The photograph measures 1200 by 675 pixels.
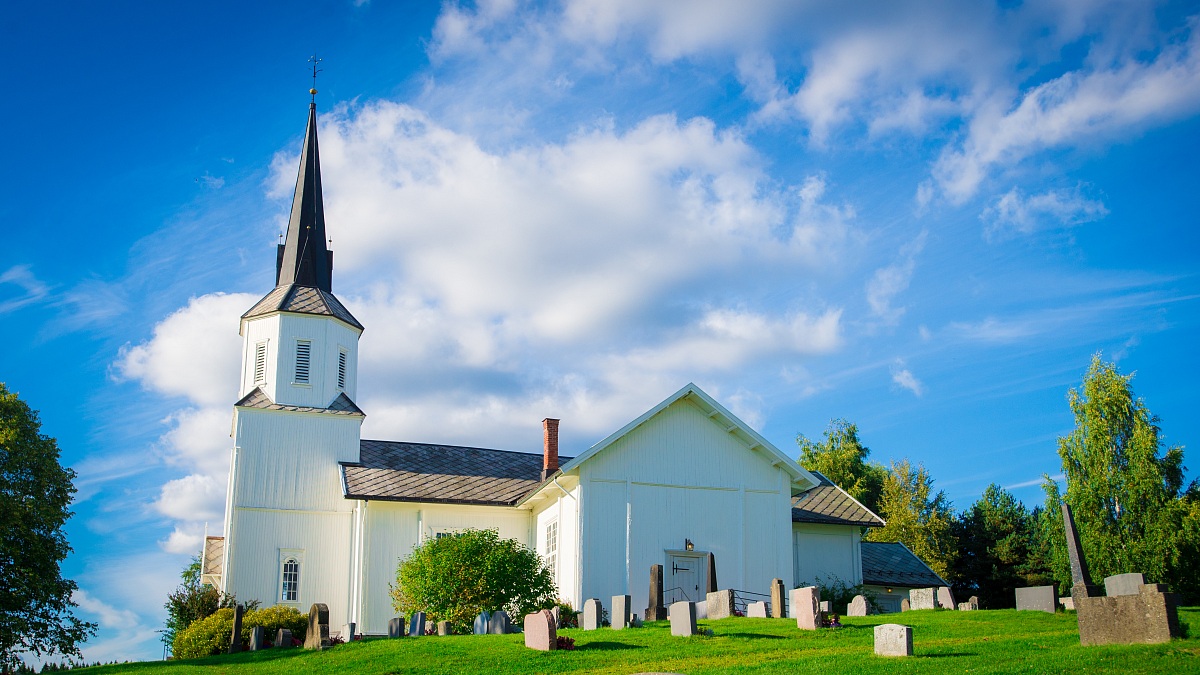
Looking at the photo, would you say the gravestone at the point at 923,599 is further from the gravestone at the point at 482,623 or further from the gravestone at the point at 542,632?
the gravestone at the point at 542,632

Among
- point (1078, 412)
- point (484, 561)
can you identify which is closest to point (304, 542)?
point (484, 561)

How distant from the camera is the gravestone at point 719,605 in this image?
81.0ft

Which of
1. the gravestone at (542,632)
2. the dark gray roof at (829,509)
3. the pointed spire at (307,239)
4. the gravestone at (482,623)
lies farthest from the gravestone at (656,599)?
the pointed spire at (307,239)

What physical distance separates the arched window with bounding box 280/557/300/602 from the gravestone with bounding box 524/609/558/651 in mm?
16321

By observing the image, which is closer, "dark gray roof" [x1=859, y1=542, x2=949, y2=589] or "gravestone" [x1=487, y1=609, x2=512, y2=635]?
"gravestone" [x1=487, y1=609, x2=512, y2=635]

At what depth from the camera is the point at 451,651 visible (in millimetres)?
20375

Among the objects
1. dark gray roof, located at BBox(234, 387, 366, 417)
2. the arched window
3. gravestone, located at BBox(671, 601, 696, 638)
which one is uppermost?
dark gray roof, located at BBox(234, 387, 366, 417)

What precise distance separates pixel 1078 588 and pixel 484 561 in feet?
46.7

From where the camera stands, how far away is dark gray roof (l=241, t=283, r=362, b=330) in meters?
36.5

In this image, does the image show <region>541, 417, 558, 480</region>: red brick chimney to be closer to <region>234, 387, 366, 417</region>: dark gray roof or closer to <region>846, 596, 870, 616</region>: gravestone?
<region>234, 387, 366, 417</region>: dark gray roof

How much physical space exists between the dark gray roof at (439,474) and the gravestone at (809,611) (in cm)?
1468

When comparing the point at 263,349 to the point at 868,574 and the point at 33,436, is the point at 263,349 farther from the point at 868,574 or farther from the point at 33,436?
the point at 868,574

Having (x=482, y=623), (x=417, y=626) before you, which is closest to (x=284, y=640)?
(x=417, y=626)

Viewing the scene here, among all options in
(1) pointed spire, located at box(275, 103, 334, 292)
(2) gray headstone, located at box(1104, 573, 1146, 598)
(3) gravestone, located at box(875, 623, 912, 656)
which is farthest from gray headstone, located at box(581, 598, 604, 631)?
(1) pointed spire, located at box(275, 103, 334, 292)
